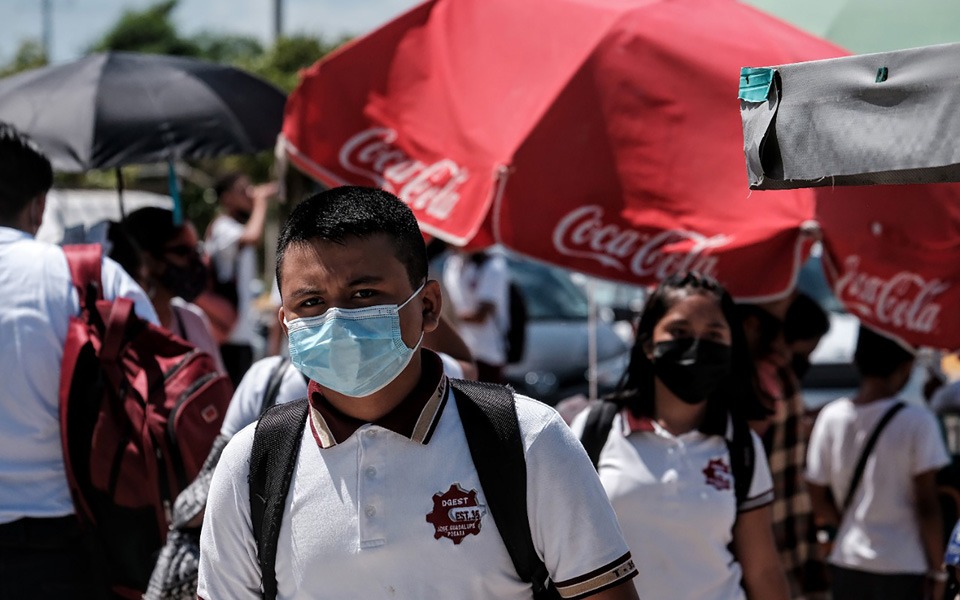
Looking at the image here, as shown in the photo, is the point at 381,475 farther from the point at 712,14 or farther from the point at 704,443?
the point at 712,14

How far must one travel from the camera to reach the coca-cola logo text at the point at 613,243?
4.17 metres

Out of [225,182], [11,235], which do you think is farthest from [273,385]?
[225,182]

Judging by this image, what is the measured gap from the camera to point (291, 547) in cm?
226

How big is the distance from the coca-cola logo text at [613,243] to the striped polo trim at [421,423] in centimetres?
189

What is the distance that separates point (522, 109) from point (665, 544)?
5.09 ft

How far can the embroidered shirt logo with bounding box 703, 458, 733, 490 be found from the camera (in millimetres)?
3583

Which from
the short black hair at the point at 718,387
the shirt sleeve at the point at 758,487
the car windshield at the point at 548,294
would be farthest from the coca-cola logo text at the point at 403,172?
the car windshield at the point at 548,294

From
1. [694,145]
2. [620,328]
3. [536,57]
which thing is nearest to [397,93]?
[536,57]

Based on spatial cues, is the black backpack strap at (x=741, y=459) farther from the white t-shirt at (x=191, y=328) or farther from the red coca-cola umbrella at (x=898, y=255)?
the white t-shirt at (x=191, y=328)

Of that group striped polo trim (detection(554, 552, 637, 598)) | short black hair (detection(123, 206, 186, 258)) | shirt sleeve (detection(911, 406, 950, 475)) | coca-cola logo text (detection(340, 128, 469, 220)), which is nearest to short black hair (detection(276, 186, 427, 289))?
striped polo trim (detection(554, 552, 637, 598))

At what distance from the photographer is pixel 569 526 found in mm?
2193

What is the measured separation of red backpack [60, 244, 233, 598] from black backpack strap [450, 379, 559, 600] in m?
1.55

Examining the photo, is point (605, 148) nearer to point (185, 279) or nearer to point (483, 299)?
point (185, 279)

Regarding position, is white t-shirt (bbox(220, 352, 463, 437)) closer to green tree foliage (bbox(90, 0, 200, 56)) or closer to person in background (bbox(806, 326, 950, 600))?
person in background (bbox(806, 326, 950, 600))
